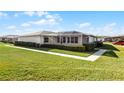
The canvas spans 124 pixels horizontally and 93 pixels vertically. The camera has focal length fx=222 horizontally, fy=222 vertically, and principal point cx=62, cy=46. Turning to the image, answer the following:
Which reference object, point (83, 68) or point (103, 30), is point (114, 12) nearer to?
point (103, 30)

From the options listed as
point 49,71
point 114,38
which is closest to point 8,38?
point 49,71

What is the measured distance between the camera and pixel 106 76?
5.99 meters

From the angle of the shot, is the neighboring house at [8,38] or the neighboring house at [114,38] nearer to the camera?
the neighboring house at [8,38]

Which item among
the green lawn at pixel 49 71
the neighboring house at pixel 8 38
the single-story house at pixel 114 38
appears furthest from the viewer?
the single-story house at pixel 114 38

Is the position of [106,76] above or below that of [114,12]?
below

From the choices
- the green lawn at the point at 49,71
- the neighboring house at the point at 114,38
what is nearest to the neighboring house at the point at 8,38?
the green lawn at the point at 49,71

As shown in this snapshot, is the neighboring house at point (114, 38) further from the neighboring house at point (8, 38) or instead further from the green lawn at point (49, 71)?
the neighboring house at point (8, 38)

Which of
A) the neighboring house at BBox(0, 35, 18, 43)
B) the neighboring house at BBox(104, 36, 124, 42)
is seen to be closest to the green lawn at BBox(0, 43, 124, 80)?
the neighboring house at BBox(0, 35, 18, 43)

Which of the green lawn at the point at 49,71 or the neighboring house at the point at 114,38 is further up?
the neighboring house at the point at 114,38

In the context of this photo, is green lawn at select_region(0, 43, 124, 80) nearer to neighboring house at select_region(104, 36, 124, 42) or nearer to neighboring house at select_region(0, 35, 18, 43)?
neighboring house at select_region(0, 35, 18, 43)
